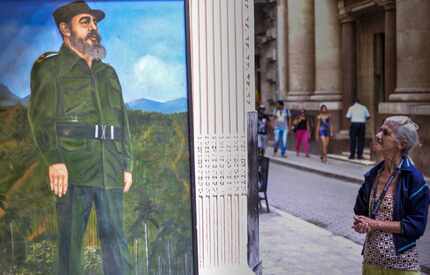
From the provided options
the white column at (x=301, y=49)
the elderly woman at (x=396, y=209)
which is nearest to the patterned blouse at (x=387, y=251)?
the elderly woman at (x=396, y=209)

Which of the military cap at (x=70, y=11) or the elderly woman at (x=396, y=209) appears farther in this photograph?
the military cap at (x=70, y=11)

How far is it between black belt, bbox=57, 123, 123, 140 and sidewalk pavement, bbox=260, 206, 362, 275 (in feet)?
11.3

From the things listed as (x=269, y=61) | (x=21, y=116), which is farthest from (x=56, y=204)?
(x=269, y=61)

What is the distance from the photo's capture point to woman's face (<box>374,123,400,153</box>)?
14.8 ft

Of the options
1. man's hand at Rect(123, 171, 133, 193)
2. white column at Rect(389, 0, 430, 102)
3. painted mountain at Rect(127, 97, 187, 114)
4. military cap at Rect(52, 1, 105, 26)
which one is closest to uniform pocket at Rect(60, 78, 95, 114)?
painted mountain at Rect(127, 97, 187, 114)

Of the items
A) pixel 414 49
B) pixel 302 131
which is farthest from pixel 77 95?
pixel 302 131

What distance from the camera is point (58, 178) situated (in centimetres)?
495

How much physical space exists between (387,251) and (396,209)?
0.89 ft

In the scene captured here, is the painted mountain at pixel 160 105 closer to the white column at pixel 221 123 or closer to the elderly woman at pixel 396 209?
the white column at pixel 221 123

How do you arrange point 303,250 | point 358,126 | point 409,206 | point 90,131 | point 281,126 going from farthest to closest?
point 281,126, point 358,126, point 303,250, point 90,131, point 409,206

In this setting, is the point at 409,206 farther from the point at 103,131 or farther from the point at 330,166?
the point at 330,166

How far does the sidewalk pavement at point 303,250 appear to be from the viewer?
805 cm

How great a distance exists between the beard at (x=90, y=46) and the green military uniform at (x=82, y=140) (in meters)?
0.05

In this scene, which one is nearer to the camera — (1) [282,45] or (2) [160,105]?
(2) [160,105]
